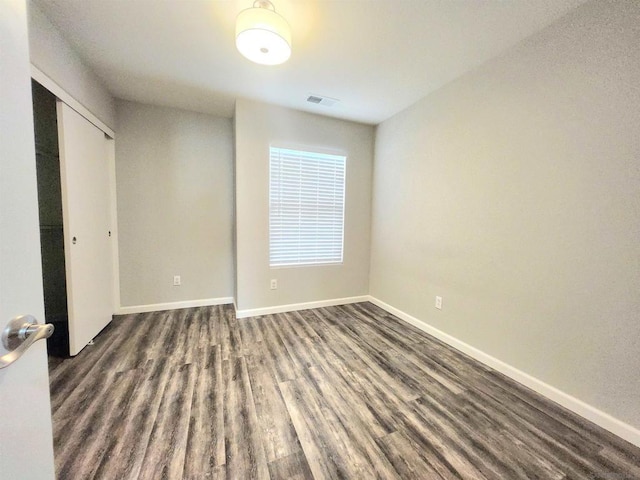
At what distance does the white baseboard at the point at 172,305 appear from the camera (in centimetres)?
305

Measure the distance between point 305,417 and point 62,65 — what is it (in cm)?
309

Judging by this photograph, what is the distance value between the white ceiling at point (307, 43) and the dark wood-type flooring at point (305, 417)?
2.56m

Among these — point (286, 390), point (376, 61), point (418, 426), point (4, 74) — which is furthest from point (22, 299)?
point (376, 61)

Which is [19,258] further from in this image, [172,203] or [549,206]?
[172,203]

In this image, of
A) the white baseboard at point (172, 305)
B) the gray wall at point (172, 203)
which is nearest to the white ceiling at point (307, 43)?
the gray wall at point (172, 203)

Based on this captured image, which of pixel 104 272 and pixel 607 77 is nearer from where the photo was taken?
pixel 607 77

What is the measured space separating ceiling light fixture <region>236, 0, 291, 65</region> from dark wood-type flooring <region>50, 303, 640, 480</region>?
2357 mm

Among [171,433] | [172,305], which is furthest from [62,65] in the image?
[171,433]

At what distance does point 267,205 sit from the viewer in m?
3.06

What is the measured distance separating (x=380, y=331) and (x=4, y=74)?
9.56 ft

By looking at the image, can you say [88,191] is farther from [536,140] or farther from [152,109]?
[536,140]

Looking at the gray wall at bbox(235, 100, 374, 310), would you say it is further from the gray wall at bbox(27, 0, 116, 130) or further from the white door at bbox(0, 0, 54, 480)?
the white door at bbox(0, 0, 54, 480)

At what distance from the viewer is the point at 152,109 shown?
3037 mm

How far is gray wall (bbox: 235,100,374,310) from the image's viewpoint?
2932 millimetres
